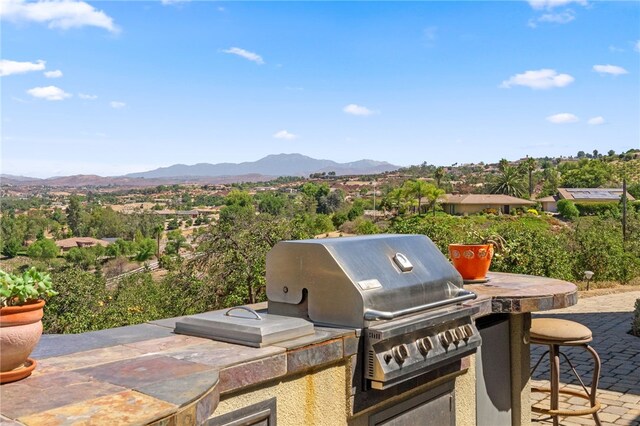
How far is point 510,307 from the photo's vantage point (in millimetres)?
3332

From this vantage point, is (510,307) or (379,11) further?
(379,11)

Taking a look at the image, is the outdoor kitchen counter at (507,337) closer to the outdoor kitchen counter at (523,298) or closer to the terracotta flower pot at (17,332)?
the outdoor kitchen counter at (523,298)

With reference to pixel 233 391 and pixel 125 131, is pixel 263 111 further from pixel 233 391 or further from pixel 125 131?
pixel 233 391

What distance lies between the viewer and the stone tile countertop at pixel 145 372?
1.41m

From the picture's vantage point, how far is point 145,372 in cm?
179

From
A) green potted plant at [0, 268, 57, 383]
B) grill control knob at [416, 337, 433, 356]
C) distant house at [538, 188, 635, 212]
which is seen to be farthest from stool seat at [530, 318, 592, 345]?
distant house at [538, 188, 635, 212]

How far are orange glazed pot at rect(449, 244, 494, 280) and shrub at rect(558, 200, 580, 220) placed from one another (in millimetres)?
53889

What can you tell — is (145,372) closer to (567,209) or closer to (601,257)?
(601,257)

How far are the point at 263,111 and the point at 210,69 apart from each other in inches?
1008

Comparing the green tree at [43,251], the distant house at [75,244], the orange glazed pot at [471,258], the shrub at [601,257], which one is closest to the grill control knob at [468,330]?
the orange glazed pot at [471,258]

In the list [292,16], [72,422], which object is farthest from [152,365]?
[292,16]

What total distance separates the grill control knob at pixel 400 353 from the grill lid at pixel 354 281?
0.48 ft

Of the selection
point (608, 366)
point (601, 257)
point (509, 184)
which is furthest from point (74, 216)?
point (608, 366)

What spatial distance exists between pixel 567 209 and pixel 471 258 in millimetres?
56191
